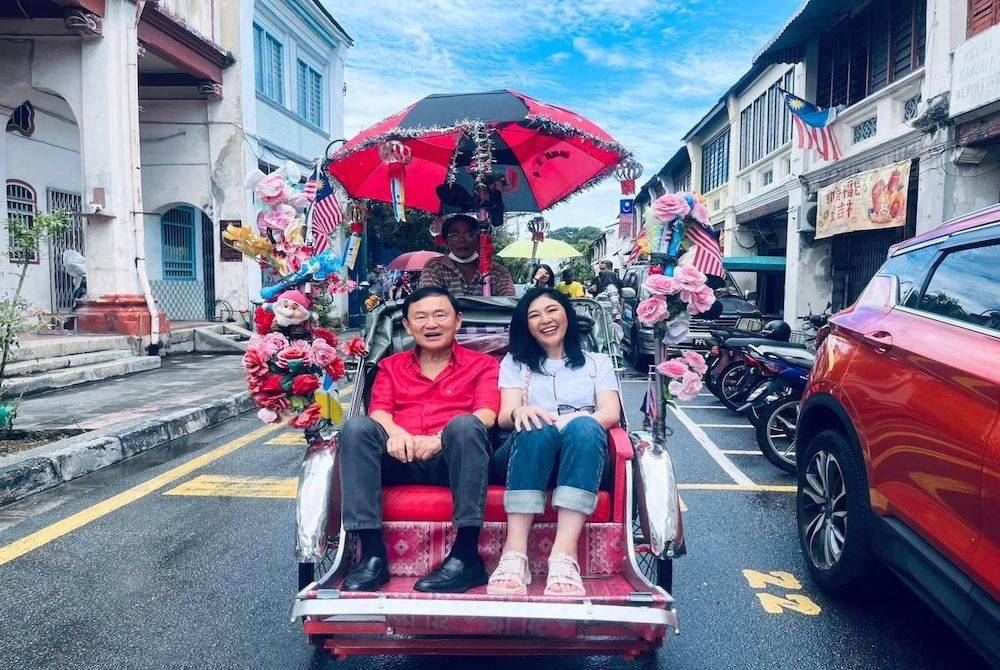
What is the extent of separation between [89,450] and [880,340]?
5.57 meters

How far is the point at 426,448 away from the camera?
2.96 m

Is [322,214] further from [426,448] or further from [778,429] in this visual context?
[778,429]

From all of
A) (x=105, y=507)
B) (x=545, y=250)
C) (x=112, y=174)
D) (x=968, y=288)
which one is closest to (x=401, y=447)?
(x=968, y=288)

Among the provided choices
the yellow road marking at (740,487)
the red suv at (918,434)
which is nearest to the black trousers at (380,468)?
the red suv at (918,434)

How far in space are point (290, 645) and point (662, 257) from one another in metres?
2.38

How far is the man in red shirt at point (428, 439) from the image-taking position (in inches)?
106

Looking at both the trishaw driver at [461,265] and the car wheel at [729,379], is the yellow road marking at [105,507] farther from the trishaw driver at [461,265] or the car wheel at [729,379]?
the car wheel at [729,379]

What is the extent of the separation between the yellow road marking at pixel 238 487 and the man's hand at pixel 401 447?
2.18 metres

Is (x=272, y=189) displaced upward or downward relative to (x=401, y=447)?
upward

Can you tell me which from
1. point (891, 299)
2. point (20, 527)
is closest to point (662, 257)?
point (891, 299)

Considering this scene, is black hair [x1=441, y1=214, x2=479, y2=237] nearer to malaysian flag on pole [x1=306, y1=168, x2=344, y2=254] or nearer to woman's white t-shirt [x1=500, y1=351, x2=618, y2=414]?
malaysian flag on pole [x1=306, y1=168, x2=344, y2=254]

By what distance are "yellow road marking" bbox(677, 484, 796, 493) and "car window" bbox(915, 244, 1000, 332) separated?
239 centimetres

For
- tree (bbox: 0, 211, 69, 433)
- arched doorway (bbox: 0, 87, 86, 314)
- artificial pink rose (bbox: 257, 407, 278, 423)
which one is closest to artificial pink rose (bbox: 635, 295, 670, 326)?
artificial pink rose (bbox: 257, 407, 278, 423)

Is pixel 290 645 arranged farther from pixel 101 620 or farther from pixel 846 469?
pixel 846 469
